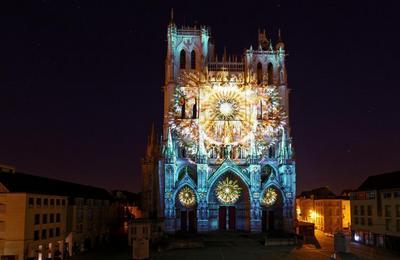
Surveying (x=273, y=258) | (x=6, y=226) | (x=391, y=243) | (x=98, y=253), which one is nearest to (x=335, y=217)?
(x=391, y=243)

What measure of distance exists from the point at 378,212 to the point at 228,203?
785 inches

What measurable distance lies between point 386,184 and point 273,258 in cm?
1929

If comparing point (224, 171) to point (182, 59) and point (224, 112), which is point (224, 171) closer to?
point (224, 112)

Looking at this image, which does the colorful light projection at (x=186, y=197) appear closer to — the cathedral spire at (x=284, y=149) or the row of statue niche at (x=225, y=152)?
the row of statue niche at (x=225, y=152)

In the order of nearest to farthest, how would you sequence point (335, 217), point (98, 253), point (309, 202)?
point (98, 253)
point (335, 217)
point (309, 202)

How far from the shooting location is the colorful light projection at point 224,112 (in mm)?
67000

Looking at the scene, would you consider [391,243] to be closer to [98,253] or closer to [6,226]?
[98,253]

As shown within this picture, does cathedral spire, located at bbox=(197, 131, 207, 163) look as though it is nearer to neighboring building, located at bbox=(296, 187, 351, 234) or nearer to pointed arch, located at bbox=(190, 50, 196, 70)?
pointed arch, located at bbox=(190, 50, 196, 70)

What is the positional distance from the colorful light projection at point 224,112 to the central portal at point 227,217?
9.02 meters

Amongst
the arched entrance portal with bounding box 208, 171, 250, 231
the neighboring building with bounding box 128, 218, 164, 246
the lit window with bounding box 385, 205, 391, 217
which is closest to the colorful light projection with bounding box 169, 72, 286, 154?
the arched entrance portal with bounding box 208, 171, 250, 231

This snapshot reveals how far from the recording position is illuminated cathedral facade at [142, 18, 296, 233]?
64062 millimetres

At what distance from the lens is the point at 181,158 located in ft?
217

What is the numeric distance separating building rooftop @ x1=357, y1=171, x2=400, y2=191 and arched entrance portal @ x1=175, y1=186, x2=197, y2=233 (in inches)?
868

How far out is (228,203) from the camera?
65.8 metres
